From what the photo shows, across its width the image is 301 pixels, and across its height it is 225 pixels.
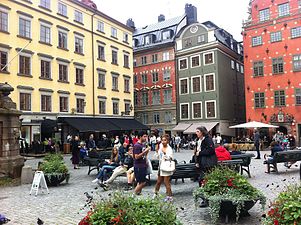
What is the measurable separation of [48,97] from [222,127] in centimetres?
2073

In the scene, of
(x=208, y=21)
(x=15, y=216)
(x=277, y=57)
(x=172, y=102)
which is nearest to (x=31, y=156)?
(x=15, y=216)

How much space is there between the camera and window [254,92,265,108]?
1337 inches

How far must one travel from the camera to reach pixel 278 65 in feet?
109

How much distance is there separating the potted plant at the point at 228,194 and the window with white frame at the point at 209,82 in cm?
3258

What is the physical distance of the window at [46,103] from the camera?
91.6ft

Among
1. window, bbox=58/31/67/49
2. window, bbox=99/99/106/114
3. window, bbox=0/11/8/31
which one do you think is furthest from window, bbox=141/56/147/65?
window, bbox=0/11/8/31

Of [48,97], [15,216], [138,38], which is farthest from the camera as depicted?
[138,38]

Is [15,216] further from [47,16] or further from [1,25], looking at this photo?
[47,16]

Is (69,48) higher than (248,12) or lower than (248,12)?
lower

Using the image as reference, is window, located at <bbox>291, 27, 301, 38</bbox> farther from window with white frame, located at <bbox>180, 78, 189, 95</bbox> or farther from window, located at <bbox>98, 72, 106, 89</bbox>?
window, located at <bbox>98, 72, 106, 89</bbox>

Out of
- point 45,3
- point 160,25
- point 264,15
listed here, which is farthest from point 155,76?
point 45,3

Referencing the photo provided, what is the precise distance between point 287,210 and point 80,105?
1161 inches

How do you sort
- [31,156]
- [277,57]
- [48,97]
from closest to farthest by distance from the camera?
[31,156] < [48,97] < [277,57]

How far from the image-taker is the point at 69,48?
3112 cm
